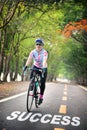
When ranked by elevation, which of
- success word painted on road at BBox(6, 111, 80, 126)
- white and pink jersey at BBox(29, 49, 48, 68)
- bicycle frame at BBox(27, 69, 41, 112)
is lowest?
success word painted on road at BBox(6, 111, 80, 126)

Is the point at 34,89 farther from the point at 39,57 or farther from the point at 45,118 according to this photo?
the point at 45,118

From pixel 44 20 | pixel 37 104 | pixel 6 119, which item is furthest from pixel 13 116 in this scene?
pixel 44 20

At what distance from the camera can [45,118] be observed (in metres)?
7.84

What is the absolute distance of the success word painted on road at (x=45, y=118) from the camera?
7.45 metres

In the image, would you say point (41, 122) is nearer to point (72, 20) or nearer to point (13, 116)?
point (13, 116)

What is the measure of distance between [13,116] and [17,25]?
17998mm

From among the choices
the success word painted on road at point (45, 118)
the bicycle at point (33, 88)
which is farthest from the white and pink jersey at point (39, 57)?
the success word painted on road at point (45, 118)

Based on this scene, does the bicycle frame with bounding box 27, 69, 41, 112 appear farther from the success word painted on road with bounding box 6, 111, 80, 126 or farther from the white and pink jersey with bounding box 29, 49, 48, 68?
the success word painted on road with bounding box 6, 111, 80, 126

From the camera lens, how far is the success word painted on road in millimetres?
7450

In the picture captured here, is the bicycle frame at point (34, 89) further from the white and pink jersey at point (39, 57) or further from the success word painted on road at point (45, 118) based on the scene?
the success word painted on road at point (45, 118)

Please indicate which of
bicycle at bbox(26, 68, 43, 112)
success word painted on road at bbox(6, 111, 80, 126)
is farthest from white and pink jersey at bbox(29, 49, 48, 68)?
success word painted on road at bbox(6, 111, 80, 126)

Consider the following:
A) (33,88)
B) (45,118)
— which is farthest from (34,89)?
(45,118)

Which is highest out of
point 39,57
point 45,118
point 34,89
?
point 39,57

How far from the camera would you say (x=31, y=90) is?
8.75 metres
